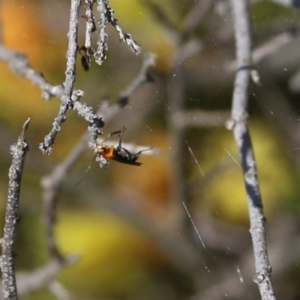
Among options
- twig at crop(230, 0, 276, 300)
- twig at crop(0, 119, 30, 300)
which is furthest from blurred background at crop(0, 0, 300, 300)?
twig at crop(0, 119, 30, 300)

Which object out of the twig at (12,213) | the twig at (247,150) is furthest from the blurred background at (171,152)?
the twig at (12,213)

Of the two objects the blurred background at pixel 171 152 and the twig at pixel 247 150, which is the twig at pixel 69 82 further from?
the blurred background at pixel 171 152

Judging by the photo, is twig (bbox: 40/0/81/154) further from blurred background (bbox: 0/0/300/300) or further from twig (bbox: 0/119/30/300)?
blurred background (bbox: 0/0/300/300)

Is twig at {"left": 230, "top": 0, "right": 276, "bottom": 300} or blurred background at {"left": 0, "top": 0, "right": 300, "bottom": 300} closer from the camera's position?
twig at {"left": 230, "top": 0, "right": 276, "bottom": 300}

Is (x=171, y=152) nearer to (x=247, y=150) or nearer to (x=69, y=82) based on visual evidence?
(x=247, y=150)

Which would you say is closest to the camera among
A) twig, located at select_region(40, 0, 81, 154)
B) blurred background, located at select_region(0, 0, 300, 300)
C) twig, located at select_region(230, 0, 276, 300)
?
twig, located at select_region(40, 0, 81, 154)

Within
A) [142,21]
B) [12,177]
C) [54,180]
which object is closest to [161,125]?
[142,21]

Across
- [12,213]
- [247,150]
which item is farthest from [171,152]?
[12,213]
